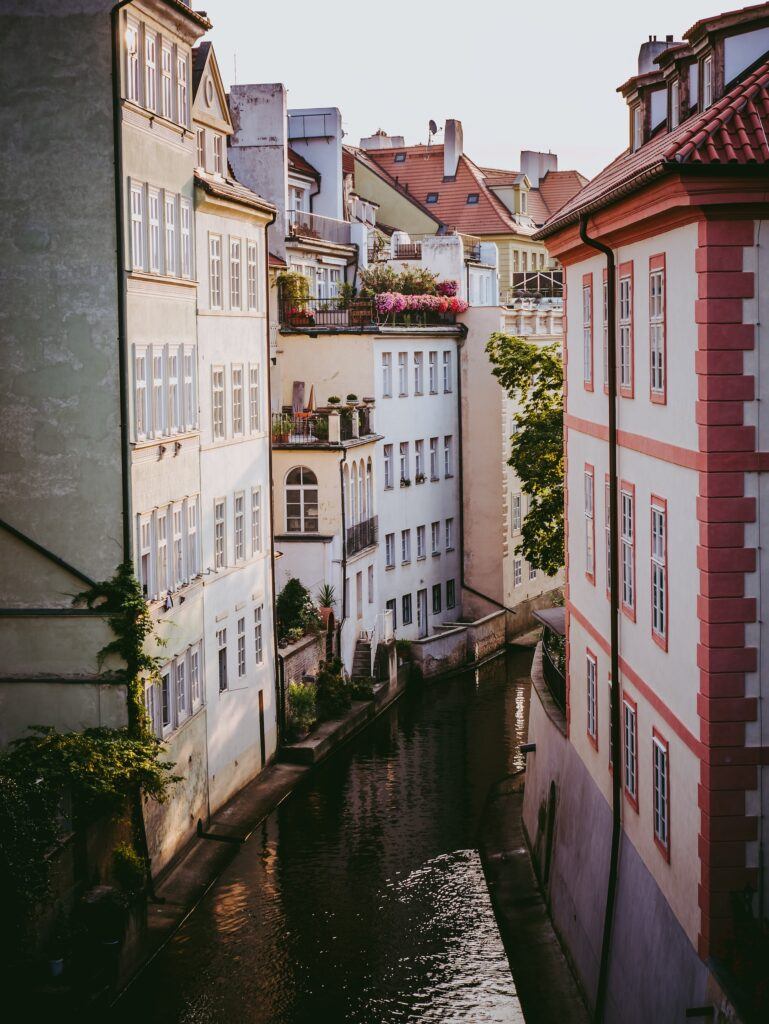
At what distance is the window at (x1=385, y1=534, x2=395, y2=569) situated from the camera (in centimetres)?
5566

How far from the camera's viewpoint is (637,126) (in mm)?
24562

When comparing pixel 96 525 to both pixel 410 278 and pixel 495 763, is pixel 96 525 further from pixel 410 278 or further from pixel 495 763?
pixel 410 278

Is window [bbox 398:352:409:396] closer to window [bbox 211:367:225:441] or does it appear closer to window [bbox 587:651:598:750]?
window [bbox 211:367:225:441]

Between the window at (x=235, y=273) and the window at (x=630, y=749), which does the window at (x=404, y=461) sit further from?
the window at (x=630, y=749)

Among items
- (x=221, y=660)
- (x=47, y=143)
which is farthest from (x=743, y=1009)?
(x=221, y=660)

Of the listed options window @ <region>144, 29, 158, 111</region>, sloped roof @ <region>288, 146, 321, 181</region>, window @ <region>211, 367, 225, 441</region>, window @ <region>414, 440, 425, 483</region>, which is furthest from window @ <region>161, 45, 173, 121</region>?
window @ <region>414, 440, 425, 483</region>

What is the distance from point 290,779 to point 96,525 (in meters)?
12.2

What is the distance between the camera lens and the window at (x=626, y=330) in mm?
21016

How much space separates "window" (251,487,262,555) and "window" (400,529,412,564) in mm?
19070

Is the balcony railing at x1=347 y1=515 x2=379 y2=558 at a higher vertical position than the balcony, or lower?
lower

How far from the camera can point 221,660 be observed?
3453 centimetres

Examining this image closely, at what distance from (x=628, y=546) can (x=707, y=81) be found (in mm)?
5740

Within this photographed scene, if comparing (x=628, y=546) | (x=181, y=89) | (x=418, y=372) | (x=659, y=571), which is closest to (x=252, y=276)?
(x=181, y=89)

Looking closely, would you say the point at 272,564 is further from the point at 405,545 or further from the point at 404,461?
the point at 405,545
